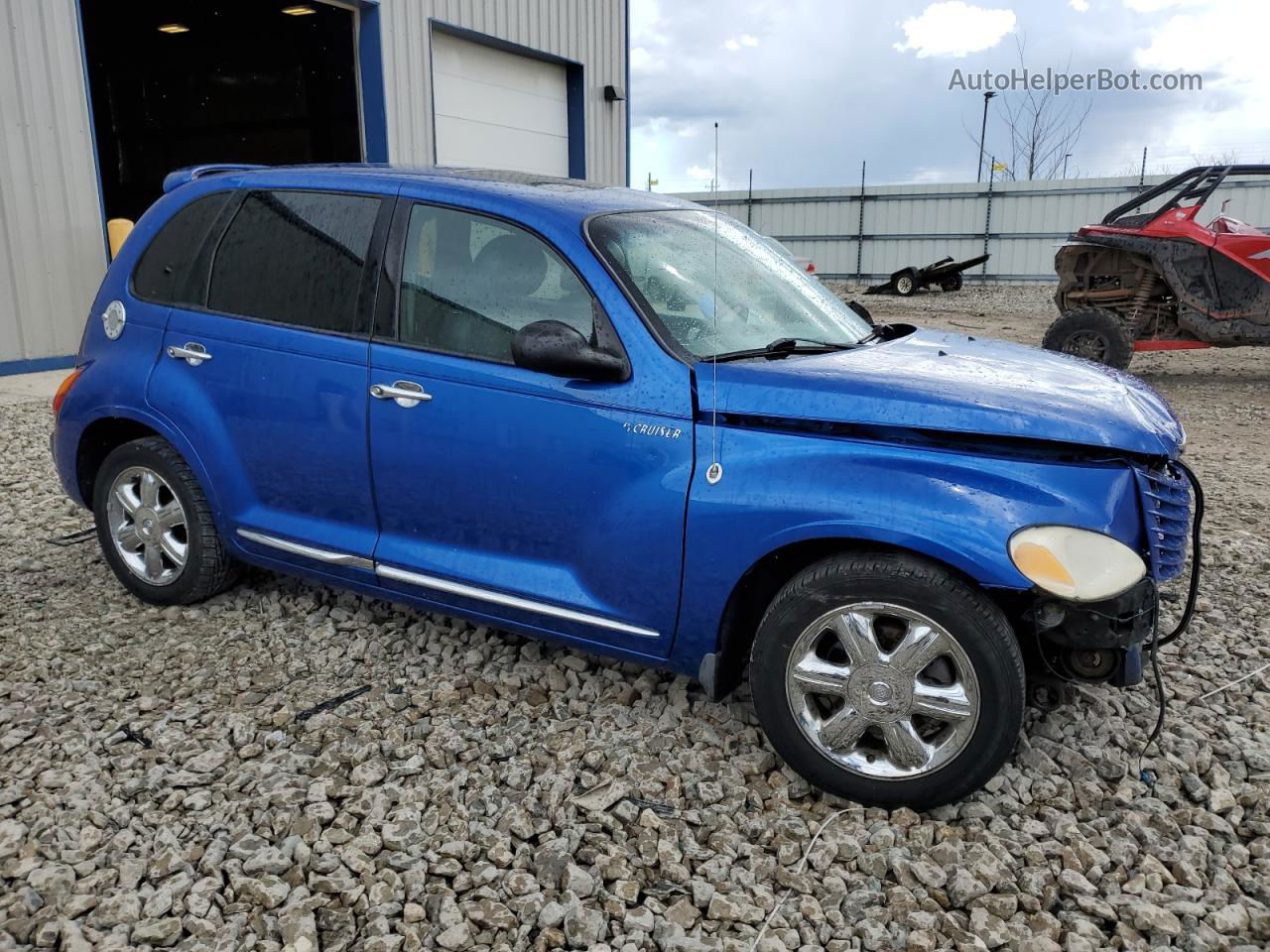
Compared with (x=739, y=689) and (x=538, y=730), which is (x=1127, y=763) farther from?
(x=538, y=730)

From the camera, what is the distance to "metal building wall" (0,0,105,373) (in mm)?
8797

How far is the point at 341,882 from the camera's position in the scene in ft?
8.20

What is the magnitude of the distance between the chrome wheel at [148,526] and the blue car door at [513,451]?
1117mm

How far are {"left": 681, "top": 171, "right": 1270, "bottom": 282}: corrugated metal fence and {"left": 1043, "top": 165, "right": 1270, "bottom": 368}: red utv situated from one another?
14.3 m

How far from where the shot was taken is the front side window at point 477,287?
320 cm

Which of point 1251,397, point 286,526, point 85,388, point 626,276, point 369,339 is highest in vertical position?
point 626,276

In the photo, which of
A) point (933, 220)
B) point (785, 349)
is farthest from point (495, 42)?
point (933, 220)

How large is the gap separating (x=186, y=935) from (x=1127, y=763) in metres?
2.66

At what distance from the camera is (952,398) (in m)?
2.75

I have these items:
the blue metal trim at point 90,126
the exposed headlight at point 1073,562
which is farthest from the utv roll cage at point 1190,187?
the blue metal trim at point 90,126

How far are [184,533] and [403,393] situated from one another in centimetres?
141

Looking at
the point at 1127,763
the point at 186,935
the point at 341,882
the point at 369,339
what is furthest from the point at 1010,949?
the point at 369,339

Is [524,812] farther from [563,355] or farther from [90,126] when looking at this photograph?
[90,126]

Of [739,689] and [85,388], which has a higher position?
[85,388]
